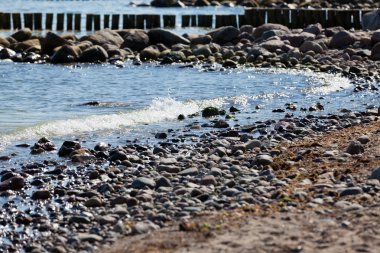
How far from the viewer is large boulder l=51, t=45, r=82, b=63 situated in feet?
82.0

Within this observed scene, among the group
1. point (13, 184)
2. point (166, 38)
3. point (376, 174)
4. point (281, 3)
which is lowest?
point (281, 3)

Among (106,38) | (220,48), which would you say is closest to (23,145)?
(220,48)

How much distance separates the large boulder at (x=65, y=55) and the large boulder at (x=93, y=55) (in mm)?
203

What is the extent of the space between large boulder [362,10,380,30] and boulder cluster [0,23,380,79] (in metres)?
2.28

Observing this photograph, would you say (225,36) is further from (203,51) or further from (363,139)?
(363,139)

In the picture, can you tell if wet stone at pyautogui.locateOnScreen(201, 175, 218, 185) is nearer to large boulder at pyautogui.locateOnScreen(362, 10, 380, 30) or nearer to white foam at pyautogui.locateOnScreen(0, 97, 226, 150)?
white foam at pyautogui.locateOnScreen(0, 97, 226, 150)

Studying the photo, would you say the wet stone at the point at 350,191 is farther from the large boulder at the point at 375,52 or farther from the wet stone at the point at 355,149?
the large boulder at the point at 375,52

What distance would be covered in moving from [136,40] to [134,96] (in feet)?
30.2

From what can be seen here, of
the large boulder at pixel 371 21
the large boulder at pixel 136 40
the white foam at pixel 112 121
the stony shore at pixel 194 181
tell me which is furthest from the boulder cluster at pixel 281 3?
the stony shore at pixel 194 181

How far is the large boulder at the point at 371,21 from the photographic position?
30484mm

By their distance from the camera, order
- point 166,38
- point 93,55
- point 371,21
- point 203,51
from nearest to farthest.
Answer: point 93,55
point 203,51
point 166,38
point 371,21

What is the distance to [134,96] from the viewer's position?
731 inches

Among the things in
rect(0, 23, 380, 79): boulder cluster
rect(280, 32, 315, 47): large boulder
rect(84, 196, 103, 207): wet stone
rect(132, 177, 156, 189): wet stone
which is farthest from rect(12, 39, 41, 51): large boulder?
rect(84, 196, 103, 207): wet stone

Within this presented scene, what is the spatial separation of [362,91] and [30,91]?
714 centimetres
